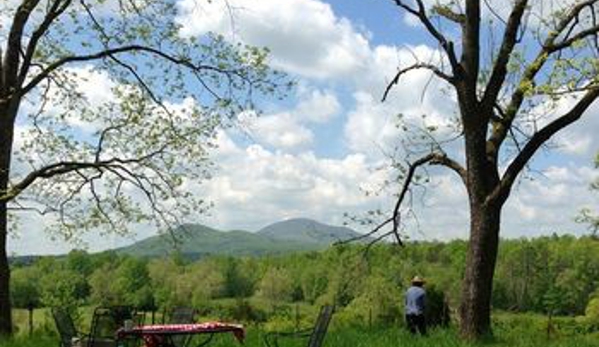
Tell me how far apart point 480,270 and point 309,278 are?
111372mm

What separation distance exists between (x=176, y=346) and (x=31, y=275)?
8417 centimetres

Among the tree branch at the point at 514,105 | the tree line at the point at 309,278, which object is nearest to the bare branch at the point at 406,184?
the tree branch at the point at 514,105

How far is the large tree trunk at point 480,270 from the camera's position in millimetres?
17203

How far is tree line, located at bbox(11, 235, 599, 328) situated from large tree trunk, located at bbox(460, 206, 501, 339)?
136 ft

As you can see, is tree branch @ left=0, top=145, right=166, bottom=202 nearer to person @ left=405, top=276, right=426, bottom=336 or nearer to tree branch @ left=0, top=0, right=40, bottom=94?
tree branch @ left=0, top=0, right=40, bottom=94

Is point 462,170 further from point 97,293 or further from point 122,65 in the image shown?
point 97,293

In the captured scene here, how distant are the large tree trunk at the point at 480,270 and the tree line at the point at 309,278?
1636 inches

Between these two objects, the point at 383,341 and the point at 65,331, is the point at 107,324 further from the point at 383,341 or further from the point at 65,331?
the point at 383,341

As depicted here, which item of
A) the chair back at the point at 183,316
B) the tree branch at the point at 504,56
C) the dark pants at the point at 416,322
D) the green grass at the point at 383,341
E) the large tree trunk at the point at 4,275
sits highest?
the tree branch at the point at 504,56

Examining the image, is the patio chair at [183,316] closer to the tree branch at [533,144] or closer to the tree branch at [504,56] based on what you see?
the tree branch at [533,144]

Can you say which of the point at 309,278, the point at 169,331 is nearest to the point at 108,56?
the point at 169,331

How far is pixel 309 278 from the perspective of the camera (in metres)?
128

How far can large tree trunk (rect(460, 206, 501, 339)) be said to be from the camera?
677 inches

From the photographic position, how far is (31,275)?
93438 mm
